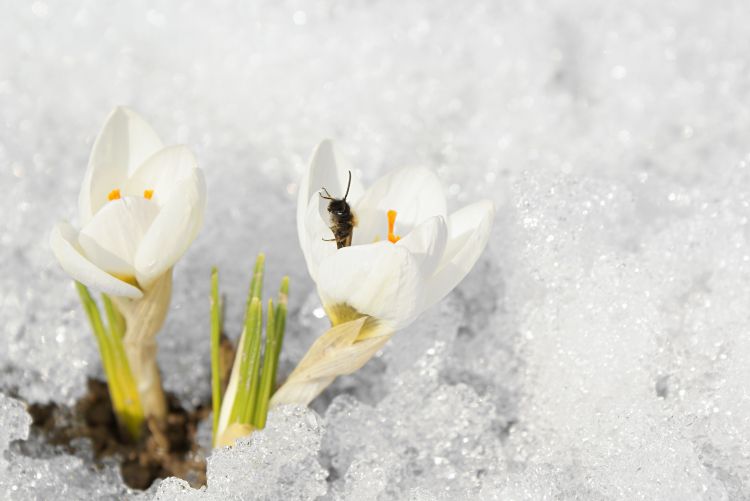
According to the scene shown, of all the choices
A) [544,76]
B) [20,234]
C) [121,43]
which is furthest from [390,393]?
[121,43]

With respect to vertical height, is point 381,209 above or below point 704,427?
above

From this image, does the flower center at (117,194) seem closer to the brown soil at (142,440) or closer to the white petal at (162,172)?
the white petal at (162,172)

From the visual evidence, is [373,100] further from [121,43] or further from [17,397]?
[17,397]

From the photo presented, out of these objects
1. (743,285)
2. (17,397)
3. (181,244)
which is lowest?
(17,397)

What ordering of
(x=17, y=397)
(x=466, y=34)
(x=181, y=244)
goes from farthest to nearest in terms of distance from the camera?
(x=466, y=34) → (x=17, y=397) → (x=181, y=244)

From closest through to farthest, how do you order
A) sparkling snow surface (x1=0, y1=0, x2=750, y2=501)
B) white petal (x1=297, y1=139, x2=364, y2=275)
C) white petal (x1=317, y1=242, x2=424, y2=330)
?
white petal (x1=317, y1=242, x2=424, y2=330) < white petal (x1=297, y1=139, x2=364, y2=275) < sparkling snow surface (x1=0, y1=0, x2=750, y2=501)

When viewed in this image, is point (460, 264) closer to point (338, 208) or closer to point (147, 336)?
point (338, 208)

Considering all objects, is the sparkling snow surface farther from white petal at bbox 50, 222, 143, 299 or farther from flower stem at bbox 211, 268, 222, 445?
white petal at bbox 50, 222, 143, 299

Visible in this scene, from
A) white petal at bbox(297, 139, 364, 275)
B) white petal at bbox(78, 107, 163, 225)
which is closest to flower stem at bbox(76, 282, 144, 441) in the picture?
white petal at bbox(78, 107, 163, 225)

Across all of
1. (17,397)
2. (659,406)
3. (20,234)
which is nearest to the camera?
(659,406)
